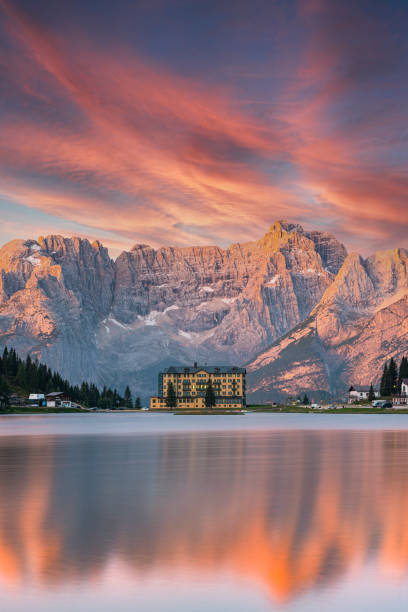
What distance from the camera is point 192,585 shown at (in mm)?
24172

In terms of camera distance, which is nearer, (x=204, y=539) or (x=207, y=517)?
(x=204, y=539)

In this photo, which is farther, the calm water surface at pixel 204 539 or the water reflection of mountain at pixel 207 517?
the water reflection of mountain at pixel 207 517

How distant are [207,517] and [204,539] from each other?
6.00 metres

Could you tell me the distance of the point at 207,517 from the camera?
37.4 m

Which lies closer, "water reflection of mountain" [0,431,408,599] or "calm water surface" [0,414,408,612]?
"calm water surface" [0,414,408,612]

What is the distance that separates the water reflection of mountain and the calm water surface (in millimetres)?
74

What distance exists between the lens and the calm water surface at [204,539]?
23.1 metres

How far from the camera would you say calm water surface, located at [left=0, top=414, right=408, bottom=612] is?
23.1 m

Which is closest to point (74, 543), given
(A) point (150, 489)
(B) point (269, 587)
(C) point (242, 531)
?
(C) point (242, 531)

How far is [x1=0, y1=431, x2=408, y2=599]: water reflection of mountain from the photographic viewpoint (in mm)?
27117

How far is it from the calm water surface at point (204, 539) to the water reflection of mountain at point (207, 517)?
0.07 meters

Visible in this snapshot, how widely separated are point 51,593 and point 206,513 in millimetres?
16207

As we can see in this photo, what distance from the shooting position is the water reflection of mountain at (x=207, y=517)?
27.1m

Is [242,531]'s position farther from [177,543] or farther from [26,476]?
[26,476]
